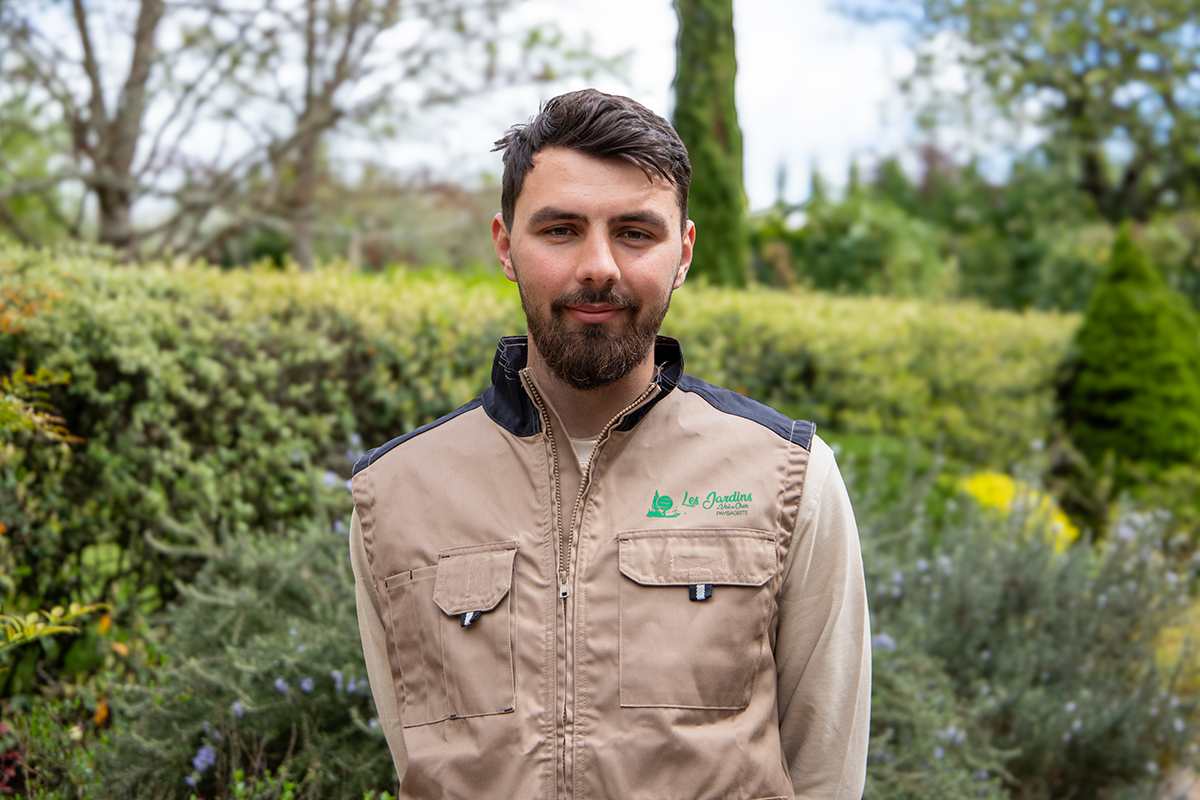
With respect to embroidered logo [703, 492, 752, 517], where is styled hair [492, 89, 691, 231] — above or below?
above

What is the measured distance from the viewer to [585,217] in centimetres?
152

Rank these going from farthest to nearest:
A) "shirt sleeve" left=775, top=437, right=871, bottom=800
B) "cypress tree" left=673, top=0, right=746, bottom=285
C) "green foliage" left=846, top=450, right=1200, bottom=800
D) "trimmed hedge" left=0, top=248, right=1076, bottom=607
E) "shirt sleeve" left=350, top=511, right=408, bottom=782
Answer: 1. "cypress tree" left=673, top=0, right=746, bottom=285
2. "trimmed hedge" left=0, top=248, right=1076, bottom=607
3. "green foliage" left=846, top=450, right=1200, bottom=800
4. "shirt sleeve" left=350, top=511, right=408, bottom=782
5. "shirt sleeve" left=775, top=437, right=871, bottom=800

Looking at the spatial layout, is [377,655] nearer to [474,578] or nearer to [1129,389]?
[474,578]

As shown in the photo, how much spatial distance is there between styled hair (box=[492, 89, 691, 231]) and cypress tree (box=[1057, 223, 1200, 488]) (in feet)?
24.9

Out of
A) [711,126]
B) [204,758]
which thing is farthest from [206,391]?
[711,126]

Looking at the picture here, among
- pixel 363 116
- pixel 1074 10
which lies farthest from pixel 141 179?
pixel 1074 10

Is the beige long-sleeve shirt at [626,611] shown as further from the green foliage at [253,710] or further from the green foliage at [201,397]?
the green foliage at [201,397]

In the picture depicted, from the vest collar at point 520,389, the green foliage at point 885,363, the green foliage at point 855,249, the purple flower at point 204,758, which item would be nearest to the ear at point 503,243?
the vest collar at point 520,389

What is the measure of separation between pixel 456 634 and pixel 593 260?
26.8 inches

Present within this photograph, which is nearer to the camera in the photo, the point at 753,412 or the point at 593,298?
the point at 593,298

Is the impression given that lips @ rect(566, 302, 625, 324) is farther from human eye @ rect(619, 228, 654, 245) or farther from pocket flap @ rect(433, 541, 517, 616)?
pocket flap @ rect(433, 541, 517, 616)

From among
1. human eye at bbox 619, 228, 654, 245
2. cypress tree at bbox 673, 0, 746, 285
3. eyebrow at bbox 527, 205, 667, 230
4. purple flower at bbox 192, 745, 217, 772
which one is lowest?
purple flower at bbox 192, 745, 217, 772

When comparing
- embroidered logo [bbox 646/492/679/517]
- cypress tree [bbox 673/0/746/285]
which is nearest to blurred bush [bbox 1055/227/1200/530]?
cypress tree [bbox 673/0/746/285]

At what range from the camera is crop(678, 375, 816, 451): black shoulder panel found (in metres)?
1.65
